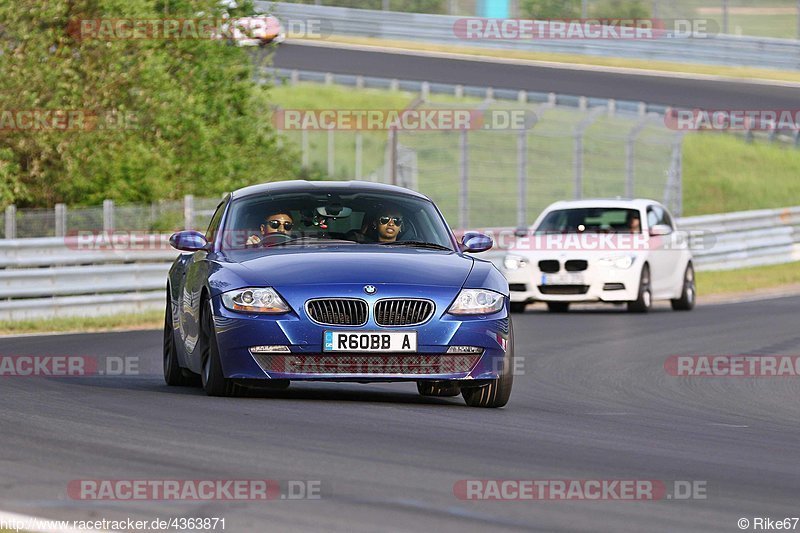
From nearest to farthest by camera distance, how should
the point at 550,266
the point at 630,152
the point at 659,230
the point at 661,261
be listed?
1. the point at 550,266
2. the point at 659,230
3. the point at 661,261
4. the point at 630,152

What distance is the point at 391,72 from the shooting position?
49.1 m

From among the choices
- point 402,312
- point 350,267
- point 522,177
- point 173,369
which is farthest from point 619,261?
point 402,312

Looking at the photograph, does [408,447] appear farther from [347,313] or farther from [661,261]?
[661,261]

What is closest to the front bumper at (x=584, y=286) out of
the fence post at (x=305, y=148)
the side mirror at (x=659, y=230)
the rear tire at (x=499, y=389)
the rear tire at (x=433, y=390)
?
the side mirror at (x=659, y=230)

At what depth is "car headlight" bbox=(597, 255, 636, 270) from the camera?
78.0 ft

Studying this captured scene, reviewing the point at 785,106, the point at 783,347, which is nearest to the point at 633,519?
the point at 783,347

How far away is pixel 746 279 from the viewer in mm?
31047

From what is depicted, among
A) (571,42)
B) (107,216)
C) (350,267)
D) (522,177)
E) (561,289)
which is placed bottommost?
(571,42)

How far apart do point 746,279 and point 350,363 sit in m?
21.6

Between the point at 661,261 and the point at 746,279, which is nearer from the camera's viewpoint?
the point at 661,261

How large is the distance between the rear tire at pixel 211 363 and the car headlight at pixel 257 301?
0.80ft

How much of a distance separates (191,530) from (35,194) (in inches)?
825

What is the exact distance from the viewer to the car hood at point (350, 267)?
10.6m

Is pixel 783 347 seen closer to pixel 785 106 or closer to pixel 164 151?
pixel 164 151
